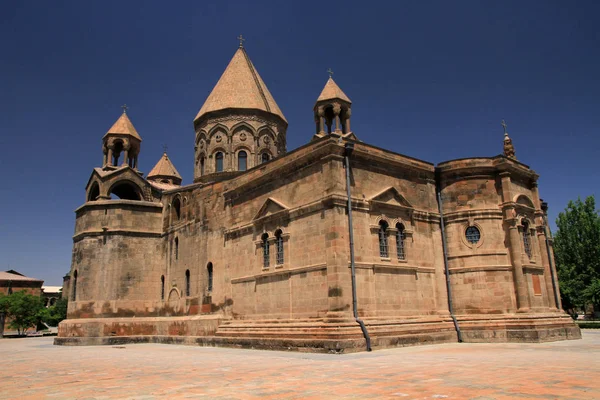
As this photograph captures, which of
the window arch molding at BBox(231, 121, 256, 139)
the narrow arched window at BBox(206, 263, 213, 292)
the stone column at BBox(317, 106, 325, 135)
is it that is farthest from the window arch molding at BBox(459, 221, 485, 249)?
the window arch molding at BBox(231, 121, 256, 139)

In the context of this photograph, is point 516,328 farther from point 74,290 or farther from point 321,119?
point 74,290

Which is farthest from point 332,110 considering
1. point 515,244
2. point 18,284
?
point 18,284

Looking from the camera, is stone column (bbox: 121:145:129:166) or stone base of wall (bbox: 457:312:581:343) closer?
stone base of wall (bbox: 457:312:581:343)

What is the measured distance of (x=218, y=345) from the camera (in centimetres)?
2033

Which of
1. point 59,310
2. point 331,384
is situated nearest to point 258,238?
point 331,384

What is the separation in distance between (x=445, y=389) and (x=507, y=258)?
13077mm

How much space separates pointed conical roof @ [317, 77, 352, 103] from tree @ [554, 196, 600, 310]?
30737 mm

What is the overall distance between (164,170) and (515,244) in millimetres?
29901

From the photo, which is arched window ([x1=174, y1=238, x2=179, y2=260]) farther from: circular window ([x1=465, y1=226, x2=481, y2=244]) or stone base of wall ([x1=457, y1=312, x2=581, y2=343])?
circular window ([x1=465, y1=226, x2=481, y2=244])

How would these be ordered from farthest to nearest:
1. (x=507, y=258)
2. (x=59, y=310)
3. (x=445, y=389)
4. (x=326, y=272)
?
(x=59, y=310), (x=507, y=258), (x=326, y=272), (x=445, y=389)

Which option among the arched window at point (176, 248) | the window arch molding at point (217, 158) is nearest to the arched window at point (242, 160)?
the window arch molding at point (217, 158)

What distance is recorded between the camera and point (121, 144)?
2992 centimetres

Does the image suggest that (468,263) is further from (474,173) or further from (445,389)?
(445,389)

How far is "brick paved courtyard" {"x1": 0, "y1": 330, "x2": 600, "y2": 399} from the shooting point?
7617 millimetres
